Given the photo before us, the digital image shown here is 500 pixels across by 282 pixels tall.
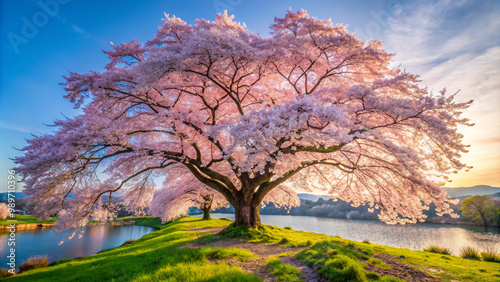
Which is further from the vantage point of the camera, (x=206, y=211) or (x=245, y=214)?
(x=206, y=211)

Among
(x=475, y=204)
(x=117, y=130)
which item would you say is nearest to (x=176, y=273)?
(x=117, y=130)

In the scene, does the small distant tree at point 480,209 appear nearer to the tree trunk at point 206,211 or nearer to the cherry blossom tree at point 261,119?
the cherry blossom tree at point 261,119

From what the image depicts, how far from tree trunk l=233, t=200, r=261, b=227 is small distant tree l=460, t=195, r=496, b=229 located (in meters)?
48.4

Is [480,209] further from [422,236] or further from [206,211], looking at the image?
[206,211]

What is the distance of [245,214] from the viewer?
43.5 ft

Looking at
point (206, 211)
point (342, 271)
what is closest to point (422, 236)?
point (206, 211)

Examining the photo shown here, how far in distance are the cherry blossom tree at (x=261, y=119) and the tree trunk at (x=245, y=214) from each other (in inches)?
2.5

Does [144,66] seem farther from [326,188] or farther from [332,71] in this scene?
[326,188]

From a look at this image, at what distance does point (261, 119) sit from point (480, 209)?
53.2 m

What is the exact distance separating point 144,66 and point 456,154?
12.6 metres

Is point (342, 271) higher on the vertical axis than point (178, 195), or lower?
lower

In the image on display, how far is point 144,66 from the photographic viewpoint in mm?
8656

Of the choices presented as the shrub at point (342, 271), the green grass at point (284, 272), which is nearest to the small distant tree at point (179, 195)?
the green grass at point (284, 272)

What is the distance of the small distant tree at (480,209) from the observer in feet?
125
